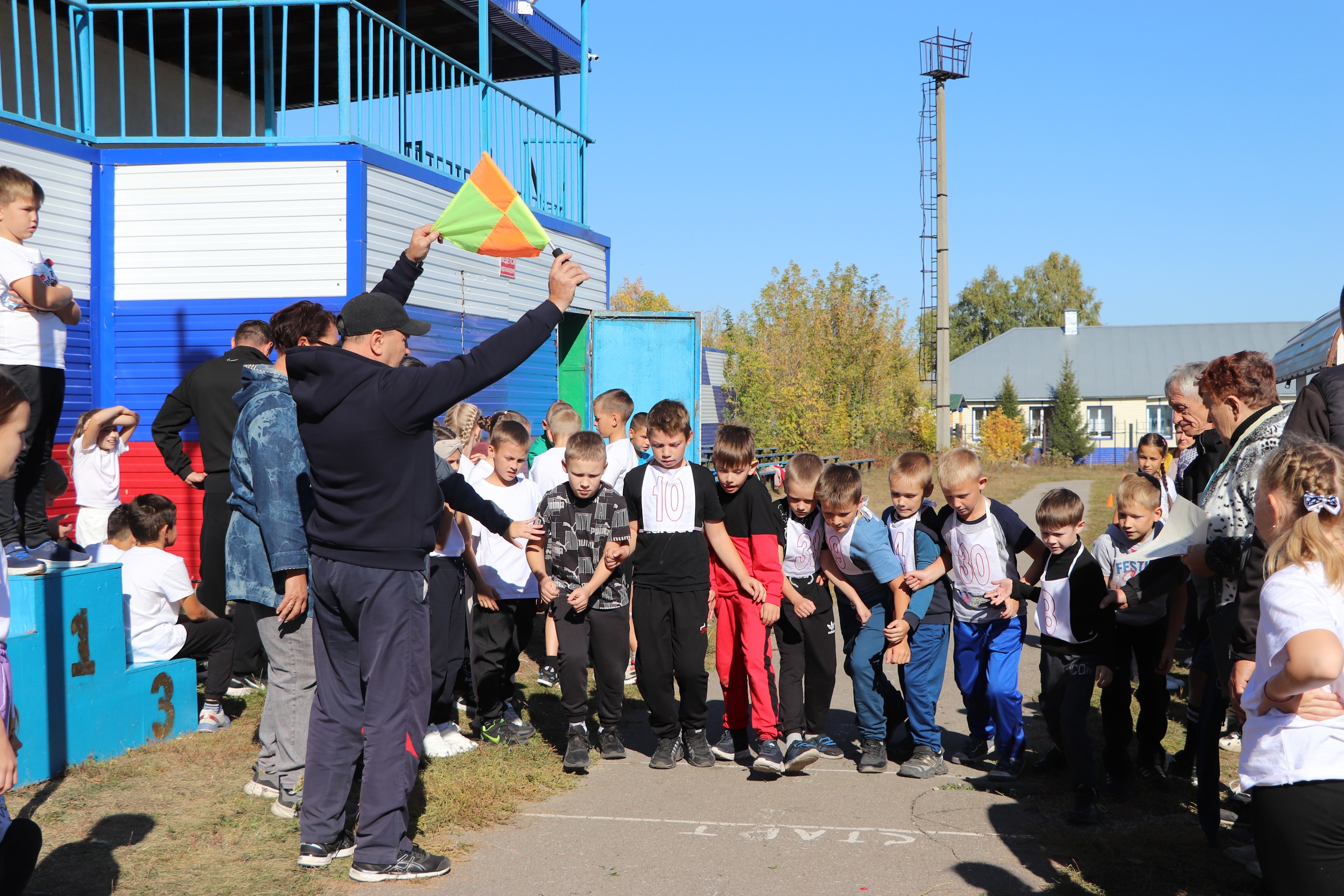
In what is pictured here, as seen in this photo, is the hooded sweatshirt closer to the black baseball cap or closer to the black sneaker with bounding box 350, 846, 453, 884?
the black baseball cap

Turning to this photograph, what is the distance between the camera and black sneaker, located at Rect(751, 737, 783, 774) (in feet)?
17.0

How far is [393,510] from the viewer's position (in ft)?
12.6

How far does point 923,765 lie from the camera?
5371 millimetres

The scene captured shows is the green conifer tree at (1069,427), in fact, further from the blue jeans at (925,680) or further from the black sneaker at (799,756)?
the black sneaker at (799,756)

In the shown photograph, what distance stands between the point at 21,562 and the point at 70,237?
4.21 m

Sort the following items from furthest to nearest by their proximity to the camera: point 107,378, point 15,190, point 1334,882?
point 107,378 → point 15,190 → point 1334,882

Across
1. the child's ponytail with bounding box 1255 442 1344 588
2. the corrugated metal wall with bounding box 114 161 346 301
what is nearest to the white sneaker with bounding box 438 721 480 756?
the child's ponytail with bounding box 1255 442 1344 588

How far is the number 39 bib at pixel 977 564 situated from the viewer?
535cm

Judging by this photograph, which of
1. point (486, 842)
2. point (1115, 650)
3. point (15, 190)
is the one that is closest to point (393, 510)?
point (486, 842)

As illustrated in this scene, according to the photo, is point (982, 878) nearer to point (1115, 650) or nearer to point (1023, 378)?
point (1115, 650)

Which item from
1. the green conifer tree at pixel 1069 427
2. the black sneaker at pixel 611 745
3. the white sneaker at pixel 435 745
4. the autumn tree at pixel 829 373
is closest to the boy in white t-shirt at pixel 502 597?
the white sneaker at pixel 435 745

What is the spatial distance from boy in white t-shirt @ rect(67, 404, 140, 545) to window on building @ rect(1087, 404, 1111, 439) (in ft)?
197

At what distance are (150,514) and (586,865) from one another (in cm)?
354

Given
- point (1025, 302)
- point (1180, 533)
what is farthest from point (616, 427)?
point (1025, 302)
